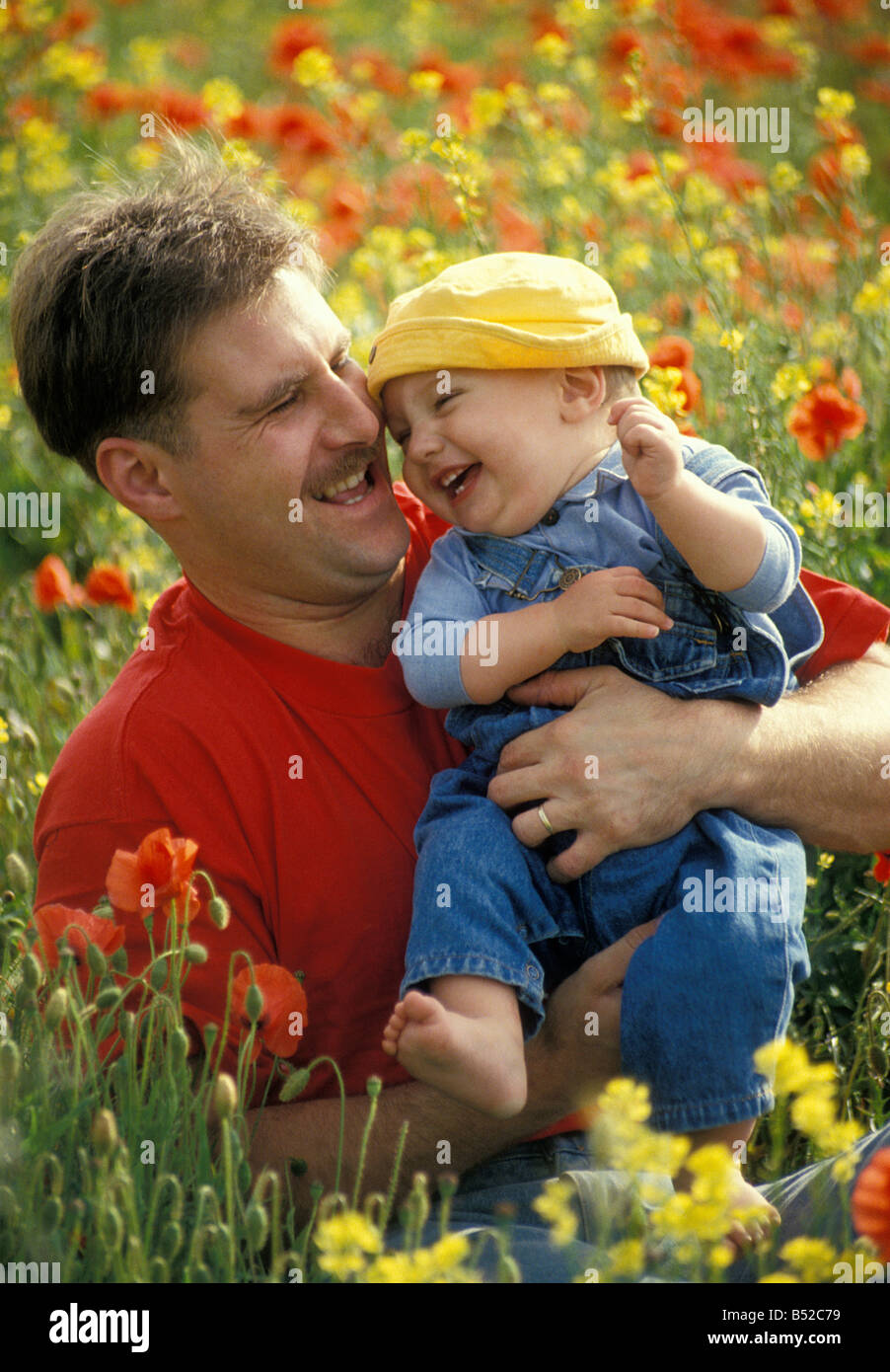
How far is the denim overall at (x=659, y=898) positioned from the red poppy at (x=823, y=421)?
104 cm

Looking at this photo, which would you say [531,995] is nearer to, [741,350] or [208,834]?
[208,834]

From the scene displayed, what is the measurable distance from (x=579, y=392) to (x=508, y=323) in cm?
16

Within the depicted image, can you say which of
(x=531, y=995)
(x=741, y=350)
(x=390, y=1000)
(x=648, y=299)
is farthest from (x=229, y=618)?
(x=648, y=299)

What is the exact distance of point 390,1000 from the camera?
241 centimetres

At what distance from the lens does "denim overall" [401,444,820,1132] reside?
83.4 inches

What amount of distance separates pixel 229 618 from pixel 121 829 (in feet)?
1.46

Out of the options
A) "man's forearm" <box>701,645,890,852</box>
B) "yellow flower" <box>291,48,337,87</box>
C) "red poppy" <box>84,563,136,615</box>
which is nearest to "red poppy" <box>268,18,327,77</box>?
"yellow flower" <box>291,48,337,87</box>

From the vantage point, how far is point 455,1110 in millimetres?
2242

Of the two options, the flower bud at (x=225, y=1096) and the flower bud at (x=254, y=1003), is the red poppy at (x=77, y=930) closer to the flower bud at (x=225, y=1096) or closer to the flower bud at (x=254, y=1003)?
the flower bud at (x=254, y=1003)

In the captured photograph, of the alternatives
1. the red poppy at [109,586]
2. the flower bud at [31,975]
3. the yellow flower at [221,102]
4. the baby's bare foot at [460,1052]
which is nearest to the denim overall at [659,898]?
the baby's bare foot at [460,1052]

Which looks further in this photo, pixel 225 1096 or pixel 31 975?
pixel 31 975

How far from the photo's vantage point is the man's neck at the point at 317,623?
2.62 meters

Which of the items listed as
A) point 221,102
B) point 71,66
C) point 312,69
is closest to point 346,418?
point 312,69

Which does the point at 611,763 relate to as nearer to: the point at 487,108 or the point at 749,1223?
the point at 749,1223
